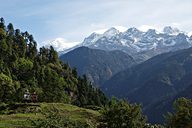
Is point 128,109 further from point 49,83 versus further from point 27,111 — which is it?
point 49,83

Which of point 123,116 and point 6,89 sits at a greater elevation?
point 6,89

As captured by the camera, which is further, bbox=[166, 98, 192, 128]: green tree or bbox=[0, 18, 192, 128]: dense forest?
bbox=[166, 98, 192, 128]: green tree

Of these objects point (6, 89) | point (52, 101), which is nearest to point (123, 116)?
point (6, 89)

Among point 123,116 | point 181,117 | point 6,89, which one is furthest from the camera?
point 6,89

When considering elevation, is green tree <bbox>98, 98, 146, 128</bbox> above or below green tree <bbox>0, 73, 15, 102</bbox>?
below

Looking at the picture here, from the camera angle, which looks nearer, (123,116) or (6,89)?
(123,116)

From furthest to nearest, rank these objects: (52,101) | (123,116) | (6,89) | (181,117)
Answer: (52,101)
(6,89)
(181,117)
(123,116)

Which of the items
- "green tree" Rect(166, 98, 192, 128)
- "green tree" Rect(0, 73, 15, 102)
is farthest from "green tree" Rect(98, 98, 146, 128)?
"green tree" Rect(0, 73, 15, 102)

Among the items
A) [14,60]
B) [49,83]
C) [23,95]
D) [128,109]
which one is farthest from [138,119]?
[14,60]

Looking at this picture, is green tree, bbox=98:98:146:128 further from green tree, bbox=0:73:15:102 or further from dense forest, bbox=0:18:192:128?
green tree, bbox=0:73:15:102

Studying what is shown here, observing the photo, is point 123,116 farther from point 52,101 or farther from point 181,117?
point 52,101

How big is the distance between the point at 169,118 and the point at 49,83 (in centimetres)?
9868

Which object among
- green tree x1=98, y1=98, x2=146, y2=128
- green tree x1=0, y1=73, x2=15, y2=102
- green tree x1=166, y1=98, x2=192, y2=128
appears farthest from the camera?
green tree x1=0, y1=73, x2=15, y2=102

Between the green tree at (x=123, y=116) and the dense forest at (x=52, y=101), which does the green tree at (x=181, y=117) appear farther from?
the green tree at (x=123, y=116)
